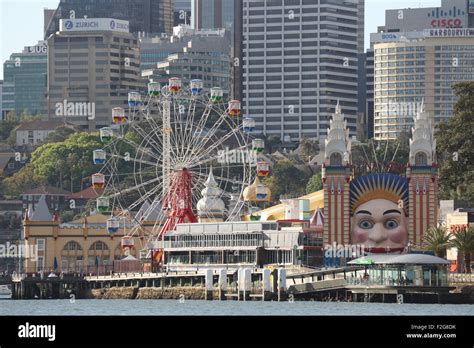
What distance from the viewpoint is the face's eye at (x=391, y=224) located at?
15788cm

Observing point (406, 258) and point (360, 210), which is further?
point (360, 210)

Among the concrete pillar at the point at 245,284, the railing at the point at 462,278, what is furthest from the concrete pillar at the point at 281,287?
the railing at the point at 462,278

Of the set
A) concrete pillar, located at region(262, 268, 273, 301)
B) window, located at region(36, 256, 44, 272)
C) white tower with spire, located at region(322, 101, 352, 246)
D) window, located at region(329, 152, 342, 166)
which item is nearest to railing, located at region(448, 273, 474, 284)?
concrete pillar, located at region(262, 268, 273, 301)

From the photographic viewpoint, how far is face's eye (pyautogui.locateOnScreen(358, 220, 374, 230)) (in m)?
158

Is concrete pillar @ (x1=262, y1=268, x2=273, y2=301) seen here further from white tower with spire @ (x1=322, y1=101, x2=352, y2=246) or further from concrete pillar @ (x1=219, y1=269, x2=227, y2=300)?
white tower with spire @ (x1=322, y1=101, x2=352, y2=246)

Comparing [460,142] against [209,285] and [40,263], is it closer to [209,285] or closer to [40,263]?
[209,285]

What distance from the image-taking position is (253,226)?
535 feet

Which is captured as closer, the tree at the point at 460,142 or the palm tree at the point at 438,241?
the palm tree at the point at 438,241

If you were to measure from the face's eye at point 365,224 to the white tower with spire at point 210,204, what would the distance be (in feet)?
78.9

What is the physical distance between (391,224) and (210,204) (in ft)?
94.5

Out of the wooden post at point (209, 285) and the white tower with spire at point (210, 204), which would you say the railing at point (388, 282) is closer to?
the wooden post at point (209, 285)
